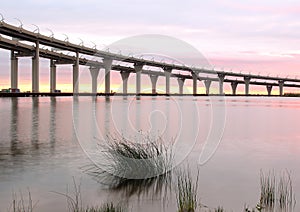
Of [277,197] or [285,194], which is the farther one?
[285,194]

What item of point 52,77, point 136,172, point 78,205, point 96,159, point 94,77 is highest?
point 52,77

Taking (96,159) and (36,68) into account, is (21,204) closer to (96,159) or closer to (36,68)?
(96,159)

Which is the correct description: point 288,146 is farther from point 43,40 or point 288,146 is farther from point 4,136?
point 43,40

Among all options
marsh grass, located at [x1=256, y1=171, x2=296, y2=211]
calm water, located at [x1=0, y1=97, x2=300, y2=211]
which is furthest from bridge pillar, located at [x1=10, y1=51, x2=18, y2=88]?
marsh grass, located at [x1=256, y1=171, x2=296, y2=211]

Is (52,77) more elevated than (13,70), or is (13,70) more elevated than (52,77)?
(13,70)

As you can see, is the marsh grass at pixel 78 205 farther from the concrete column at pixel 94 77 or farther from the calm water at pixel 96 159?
the concrete column at pixel 94 77

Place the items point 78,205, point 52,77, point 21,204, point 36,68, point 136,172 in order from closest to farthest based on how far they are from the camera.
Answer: point 21,204 → point 78,205 → point 136,172 → point 36,68 → point 52,77

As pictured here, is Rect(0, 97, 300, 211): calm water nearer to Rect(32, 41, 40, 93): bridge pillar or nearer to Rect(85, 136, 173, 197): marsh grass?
Rect(85, 136, 173, 197): marsh grass

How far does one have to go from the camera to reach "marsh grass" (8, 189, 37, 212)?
28.2ft

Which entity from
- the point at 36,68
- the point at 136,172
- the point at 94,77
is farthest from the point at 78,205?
the point at 36,68

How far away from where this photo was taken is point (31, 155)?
15070mm

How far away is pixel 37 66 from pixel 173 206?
86498 millimetres

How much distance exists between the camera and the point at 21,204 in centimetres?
902

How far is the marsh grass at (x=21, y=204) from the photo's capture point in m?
8.60
